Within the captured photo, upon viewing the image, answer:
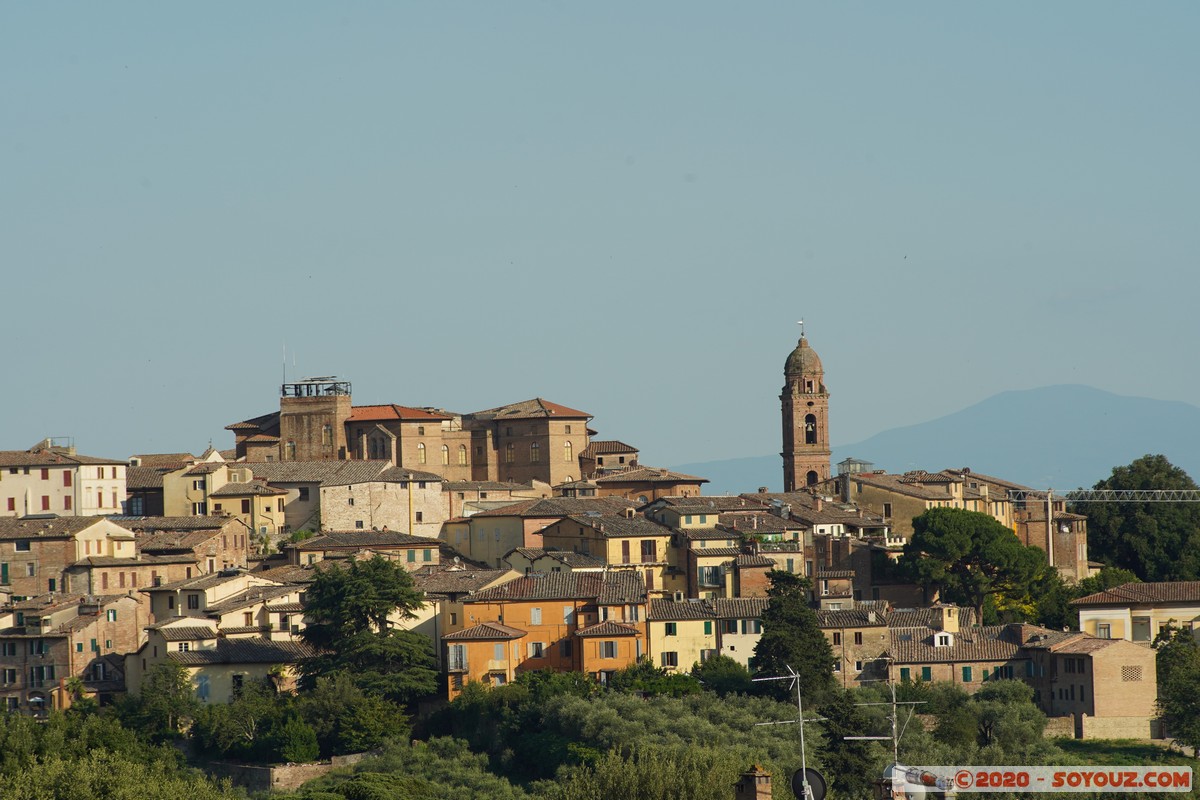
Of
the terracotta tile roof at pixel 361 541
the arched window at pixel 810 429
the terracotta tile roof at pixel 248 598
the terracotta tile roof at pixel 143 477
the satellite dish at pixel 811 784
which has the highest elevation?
the arched window at pixel 810 429

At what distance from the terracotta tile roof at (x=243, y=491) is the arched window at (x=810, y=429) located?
2794 cm

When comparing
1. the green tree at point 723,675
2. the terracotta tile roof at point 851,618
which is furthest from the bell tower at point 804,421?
the green tree at point 723,675

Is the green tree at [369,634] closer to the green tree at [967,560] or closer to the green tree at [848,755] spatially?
the green tree at [848,755]

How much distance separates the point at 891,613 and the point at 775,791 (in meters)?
24.4

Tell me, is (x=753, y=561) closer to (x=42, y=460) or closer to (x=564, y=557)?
(x=564, y=557)

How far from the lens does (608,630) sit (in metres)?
55.7

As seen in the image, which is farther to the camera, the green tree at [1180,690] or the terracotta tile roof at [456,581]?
the terracotta tile roof at [456,581]

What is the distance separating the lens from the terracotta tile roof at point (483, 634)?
55062mm

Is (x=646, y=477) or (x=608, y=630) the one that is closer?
(x=608, y=630)

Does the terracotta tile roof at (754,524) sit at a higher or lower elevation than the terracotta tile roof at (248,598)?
higher

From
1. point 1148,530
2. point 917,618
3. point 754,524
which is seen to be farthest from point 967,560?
point 1148,530

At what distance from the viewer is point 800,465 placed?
8981cm

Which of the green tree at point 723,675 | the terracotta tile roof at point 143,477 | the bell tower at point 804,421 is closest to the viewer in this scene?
the green tree at point 723,675

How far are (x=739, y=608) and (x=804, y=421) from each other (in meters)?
33.6
